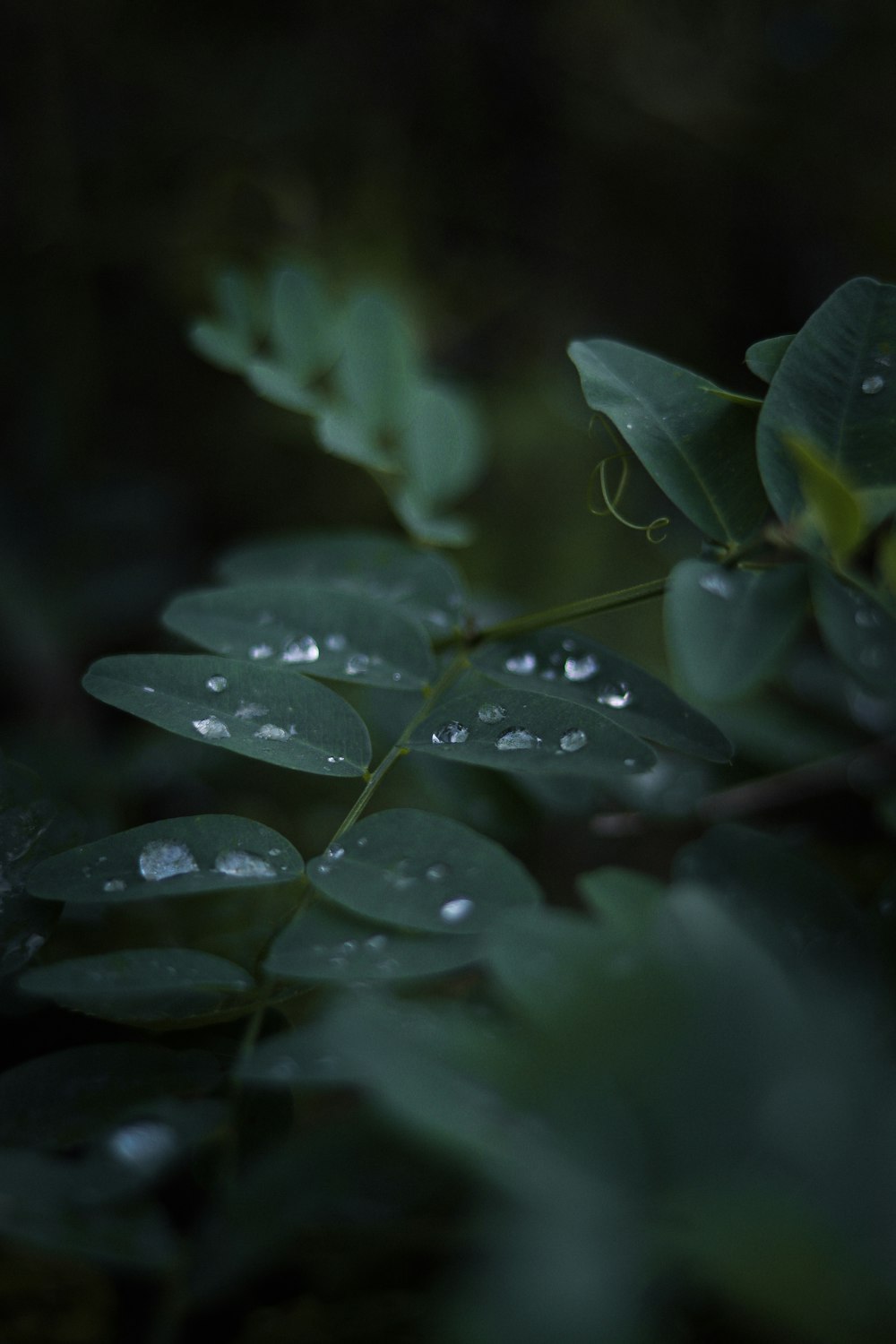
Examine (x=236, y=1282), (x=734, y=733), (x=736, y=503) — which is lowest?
(x=734, y=733)

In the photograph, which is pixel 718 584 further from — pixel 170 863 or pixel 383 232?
pixel 383 232

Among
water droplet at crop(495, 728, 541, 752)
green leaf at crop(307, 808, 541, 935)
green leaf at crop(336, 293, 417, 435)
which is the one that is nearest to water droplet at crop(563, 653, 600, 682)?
water droplet at crop(495, 728, 541, 752)

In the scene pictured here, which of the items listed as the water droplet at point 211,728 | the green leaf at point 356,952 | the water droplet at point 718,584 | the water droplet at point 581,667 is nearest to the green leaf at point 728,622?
the water droplet at point 718,584

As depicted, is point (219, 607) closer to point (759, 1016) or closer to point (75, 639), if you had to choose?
point (759, 1016)

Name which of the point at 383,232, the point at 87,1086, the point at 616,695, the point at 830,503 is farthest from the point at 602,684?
the point at 383,232

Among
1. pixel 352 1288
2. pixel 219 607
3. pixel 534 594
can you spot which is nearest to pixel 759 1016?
pixel 352 1288

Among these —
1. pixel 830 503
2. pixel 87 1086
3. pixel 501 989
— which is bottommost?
pixel 87 1086

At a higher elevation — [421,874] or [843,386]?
[843,386]
